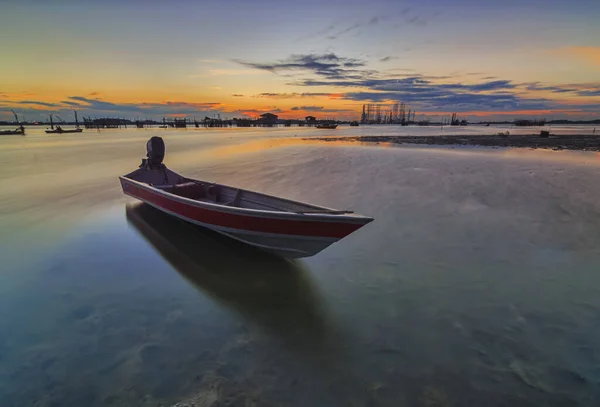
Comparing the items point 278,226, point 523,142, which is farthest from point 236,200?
point 523,142

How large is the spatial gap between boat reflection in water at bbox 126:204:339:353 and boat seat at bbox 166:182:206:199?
1.06 metres

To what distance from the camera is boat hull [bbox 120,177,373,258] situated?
5.64 m

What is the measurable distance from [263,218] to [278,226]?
0.38m

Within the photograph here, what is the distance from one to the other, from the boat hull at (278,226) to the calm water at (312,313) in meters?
0.55

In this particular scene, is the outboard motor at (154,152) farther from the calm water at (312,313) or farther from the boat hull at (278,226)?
the boat hull at (278,226)

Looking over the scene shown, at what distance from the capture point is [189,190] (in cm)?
970

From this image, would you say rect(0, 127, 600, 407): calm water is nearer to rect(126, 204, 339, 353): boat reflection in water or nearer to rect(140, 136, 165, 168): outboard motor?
rect(126, 204, 339, 353): boat reflection in water

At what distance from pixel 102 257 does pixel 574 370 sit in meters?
8.56

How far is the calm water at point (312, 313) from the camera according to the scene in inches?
142

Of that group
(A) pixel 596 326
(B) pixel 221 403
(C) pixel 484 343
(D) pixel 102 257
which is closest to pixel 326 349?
(B) pixel 221 403

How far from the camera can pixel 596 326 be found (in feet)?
14.9

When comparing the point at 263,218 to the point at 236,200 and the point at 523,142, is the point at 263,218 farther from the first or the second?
the point at 523,142

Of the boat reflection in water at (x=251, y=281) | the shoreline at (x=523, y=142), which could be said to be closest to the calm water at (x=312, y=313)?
the boat reflection in water at (x=251, y=281)

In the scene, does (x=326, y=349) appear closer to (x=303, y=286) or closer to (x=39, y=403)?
(x=303, y=286)
